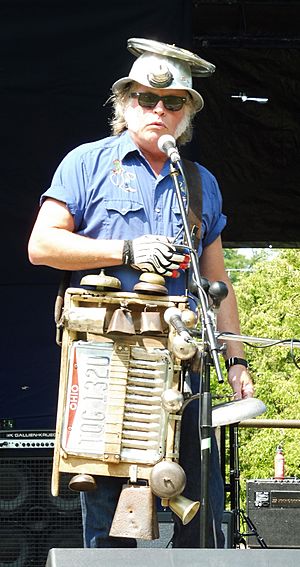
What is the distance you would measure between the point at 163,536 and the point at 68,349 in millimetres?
1708

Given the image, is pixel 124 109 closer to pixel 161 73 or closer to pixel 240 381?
pixel 161 73

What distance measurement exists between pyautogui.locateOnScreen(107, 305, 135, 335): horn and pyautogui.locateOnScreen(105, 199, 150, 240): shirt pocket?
31cm

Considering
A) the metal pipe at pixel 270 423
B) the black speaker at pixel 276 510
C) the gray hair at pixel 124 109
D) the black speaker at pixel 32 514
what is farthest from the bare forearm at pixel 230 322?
the black speaker at pixel 276 510

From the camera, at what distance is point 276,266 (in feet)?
91.6

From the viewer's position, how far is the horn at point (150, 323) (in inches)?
118

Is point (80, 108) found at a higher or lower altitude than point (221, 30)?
lower

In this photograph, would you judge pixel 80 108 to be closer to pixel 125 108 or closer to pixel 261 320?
pixel 125 108

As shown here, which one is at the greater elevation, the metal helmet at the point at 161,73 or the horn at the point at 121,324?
the metal helmet at the point at 161,73

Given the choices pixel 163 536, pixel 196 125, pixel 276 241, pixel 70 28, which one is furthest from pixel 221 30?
pixel 163 536

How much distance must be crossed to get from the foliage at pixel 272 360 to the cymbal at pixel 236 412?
57.6ft

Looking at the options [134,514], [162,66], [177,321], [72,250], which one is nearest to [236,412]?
[177,321]

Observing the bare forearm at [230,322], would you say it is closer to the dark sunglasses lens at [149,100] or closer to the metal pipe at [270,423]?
the dark sunglasses lens at [149,100]

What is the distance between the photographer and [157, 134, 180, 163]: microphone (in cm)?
306

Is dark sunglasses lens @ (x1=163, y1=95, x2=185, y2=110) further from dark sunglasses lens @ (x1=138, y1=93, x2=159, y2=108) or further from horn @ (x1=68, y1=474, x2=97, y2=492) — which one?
horn @ (x1=68, y1=474, x2=97, y2=492)
